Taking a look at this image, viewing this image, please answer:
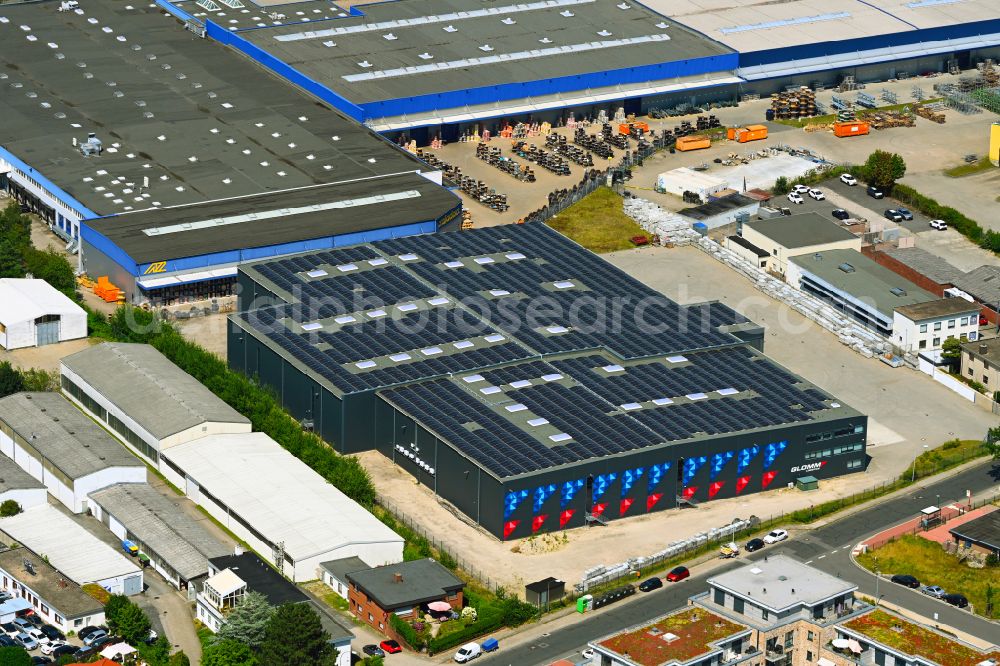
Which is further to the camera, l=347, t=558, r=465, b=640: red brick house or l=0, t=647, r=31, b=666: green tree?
l=347, t=558, r=465, b=640: red brick house

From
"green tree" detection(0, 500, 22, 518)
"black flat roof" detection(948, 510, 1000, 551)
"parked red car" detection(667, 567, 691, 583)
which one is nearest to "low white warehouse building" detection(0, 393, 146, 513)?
"green tree" detection(0, 500, 22, 518)

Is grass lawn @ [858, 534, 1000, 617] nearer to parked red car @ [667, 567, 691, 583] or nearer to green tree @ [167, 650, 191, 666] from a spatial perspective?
parked red car @ [667, 567, 691, 583]

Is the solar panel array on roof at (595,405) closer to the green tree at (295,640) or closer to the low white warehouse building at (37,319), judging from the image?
the green tree at (295,640)

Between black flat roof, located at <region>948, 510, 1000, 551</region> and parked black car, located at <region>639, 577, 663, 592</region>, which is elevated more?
black flat roof, located at <region>948, 510, 1000, 551</region>

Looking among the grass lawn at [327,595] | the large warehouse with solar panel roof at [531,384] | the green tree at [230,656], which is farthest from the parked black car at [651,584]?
the green tree at [230,656]

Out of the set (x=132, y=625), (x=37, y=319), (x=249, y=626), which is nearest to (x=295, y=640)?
(x=249, y=626)

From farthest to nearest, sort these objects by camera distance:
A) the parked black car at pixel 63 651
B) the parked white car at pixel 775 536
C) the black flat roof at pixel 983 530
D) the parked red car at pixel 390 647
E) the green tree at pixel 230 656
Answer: the parked white car at pixel 775 536, the black flat roof at pixel 983 530, the parked red car at pixel 390 647, the parked black car at pixel 63 651, the green tree at pixel 230 656

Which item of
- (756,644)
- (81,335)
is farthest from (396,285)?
(756,644)
